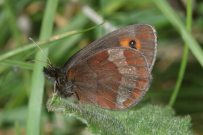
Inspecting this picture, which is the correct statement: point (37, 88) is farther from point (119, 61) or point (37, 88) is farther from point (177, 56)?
point (177, 56)

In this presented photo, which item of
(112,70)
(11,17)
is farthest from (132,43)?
(11,17)

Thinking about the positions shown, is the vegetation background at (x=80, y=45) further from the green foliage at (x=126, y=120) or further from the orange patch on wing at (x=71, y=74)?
the green foliage at (x=126, y=120)

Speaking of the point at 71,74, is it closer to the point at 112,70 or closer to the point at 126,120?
the point at 112,70

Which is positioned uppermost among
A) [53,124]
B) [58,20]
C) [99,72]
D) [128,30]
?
[58,20]

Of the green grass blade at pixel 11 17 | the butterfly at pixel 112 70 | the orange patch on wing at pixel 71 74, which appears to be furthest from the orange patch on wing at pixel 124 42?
the green grass blade at pixel 11 17

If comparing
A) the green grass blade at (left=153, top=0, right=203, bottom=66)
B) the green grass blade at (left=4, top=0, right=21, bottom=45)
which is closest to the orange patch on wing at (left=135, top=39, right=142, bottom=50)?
the green grass blade at (left=153, top=0, right=203, bottom=66)

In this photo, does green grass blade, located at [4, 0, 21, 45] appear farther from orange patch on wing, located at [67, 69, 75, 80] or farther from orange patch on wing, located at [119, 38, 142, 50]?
orange patch on wing, located at [119, 38, 142, 50]

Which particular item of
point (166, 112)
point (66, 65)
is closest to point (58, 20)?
point (66, 65)
